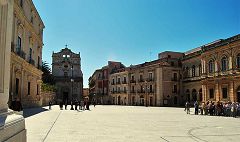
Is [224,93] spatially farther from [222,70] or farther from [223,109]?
[223,109]

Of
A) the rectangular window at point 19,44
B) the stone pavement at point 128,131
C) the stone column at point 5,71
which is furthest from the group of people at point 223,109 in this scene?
the stone column at point 5,71

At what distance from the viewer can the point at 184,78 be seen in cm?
5062

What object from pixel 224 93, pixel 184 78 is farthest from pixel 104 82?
pixel 224 93

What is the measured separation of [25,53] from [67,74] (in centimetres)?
4343

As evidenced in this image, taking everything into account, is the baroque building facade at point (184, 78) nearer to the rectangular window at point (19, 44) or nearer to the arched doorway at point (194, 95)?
the arched doorway at point (194, 95)

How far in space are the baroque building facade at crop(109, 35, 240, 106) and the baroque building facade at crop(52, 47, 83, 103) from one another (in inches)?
342

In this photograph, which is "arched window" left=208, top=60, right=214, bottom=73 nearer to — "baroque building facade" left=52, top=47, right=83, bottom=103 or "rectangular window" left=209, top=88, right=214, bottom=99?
"rectangular window" left=209, top=88, right=214, bottom=99

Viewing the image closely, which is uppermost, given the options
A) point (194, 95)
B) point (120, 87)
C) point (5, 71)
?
point (5, 71)

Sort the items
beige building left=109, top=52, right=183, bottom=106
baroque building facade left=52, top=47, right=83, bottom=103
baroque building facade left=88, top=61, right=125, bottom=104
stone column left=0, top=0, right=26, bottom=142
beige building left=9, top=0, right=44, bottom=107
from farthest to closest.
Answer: baroque building facade left=88, top=61, right=125, bottom=104, baroque building facade left=52, top=47, right=83, bottom=103, beige building left=109, top=52, right=183, bottom=106, beige building left=9, top=0, right=44, bottom=107, stone column left=0, top=0, right=26, bottom=142

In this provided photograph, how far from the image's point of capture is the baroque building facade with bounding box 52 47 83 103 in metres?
67.9

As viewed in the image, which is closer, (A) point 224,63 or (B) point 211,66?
(A) point 224,63

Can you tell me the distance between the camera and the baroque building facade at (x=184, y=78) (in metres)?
34.5

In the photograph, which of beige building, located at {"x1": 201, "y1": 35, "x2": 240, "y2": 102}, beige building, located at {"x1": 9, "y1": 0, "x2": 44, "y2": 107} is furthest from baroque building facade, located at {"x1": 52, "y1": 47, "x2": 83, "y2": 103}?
beige building, located at {"x1": 201, "y1": 35, "x2": 240, "y2": 102}

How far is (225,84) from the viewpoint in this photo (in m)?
34.7
